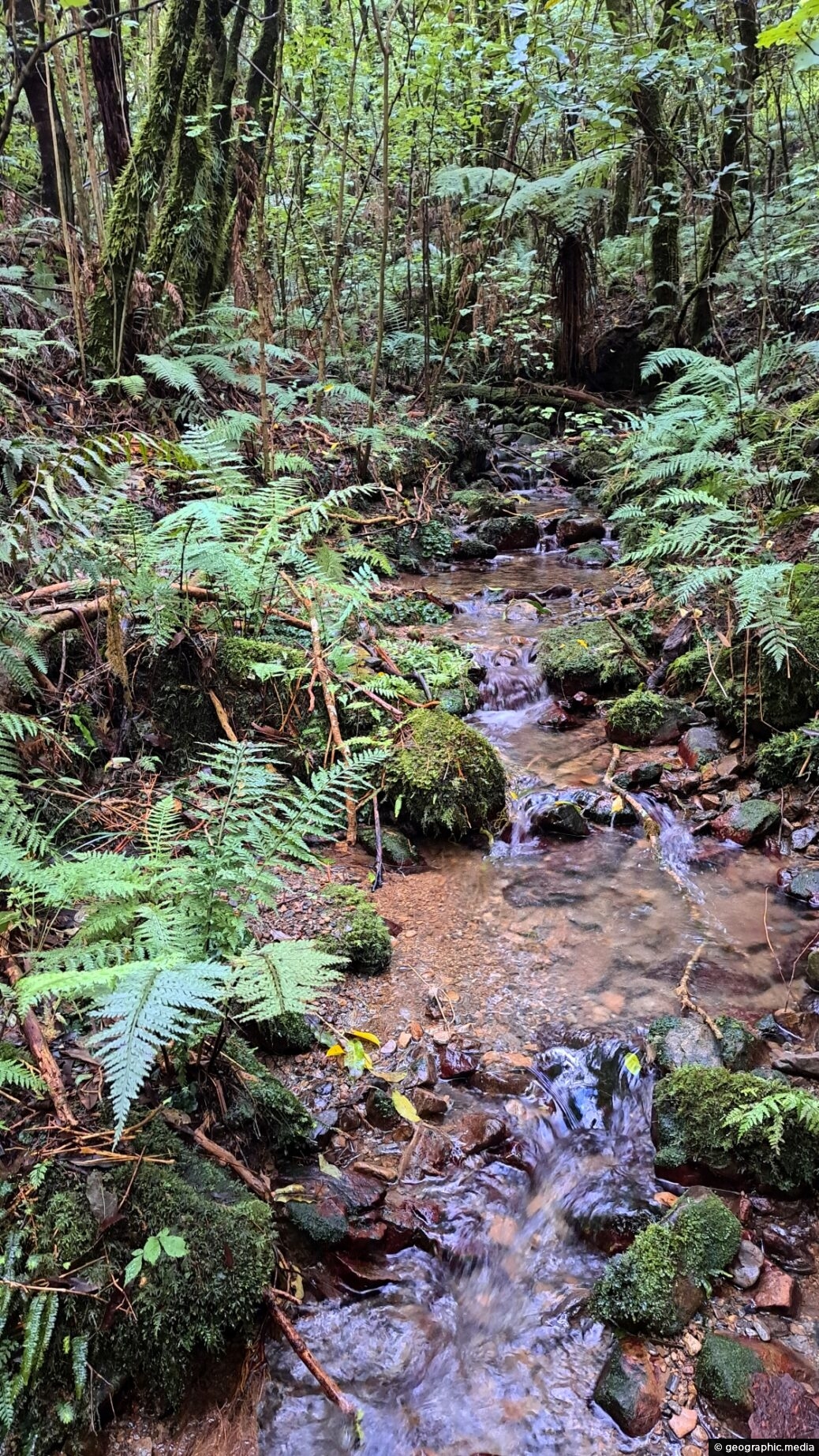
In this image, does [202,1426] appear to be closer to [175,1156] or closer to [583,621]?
[175,1156]

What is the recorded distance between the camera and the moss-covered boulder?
2.31 m

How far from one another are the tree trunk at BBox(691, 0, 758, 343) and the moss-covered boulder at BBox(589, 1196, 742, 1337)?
9469mm

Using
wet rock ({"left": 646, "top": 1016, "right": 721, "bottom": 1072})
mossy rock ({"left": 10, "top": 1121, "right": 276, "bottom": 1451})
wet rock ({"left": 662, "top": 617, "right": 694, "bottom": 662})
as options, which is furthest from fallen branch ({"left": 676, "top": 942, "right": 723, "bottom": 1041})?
wet rock ({"left": 662, "top": 617, "right": 694, "bottom": 662})

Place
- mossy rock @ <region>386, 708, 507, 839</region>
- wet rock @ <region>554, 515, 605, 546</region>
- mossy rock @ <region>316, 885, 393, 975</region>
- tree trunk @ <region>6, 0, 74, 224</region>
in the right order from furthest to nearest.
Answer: wet rock @ <region>554, 515, 605, 546</region> → tree trunk @ <region>6, 0, 74, 224</region> → mossy rock @ <region>386, 708, 507, 839</region> → mossy rock @ <region>316, 885, 393, 975</region>

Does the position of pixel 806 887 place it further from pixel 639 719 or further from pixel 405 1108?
pixel 405 1108

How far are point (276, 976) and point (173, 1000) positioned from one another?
0.96 ft

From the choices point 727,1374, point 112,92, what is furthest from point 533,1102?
point 112,92

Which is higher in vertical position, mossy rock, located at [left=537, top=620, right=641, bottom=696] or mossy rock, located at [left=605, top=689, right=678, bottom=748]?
mossy rock, located at [left=537, top=620, right=641, bottom=696]

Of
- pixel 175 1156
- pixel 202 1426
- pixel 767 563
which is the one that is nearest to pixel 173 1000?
pixel 175 1156

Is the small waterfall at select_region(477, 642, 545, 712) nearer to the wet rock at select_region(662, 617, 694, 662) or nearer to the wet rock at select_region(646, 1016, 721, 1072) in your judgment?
the wet rock at select_region(662, 617, 694, 662)

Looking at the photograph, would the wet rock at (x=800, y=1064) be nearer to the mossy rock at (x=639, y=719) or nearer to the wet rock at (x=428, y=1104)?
the wet rock at (x=428, y=1104)

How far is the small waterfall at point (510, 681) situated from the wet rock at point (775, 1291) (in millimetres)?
4093

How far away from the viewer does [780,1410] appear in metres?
2.09

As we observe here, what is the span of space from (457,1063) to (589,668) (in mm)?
3695
